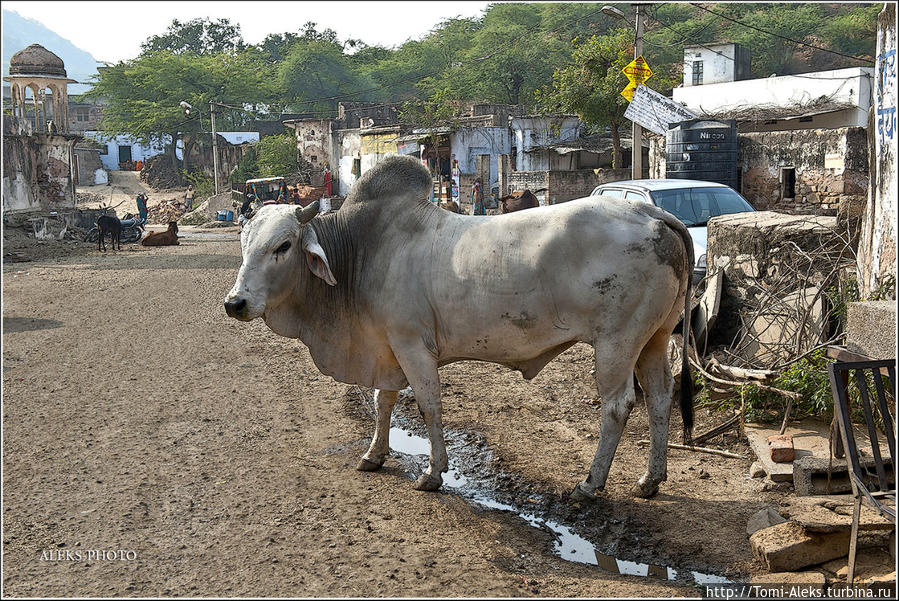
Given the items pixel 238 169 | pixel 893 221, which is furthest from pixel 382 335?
pixel 238 169

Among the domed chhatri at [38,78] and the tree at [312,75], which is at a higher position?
the tree at [312,75]

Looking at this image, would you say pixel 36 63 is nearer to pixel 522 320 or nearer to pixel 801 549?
pixel 522 320

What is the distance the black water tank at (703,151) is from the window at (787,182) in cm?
96

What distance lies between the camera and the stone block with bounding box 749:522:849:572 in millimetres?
4078

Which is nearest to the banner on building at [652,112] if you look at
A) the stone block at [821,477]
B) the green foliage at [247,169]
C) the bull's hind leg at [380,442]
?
the bull's hind leg at [380,442]

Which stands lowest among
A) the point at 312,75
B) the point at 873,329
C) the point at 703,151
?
the point at 873,329

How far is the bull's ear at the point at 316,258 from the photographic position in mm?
5461

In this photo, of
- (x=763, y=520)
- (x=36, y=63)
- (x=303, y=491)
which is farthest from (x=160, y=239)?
(x=763, y=520)

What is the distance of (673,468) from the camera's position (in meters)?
5.78

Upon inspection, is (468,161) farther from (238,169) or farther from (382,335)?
(382,335)

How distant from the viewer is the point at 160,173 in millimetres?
48750

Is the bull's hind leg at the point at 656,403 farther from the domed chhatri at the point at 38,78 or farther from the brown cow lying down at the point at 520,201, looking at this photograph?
the domed chhatri at the point at 38,78

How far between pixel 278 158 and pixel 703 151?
29.0 meters

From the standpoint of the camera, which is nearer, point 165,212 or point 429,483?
point 429,483
